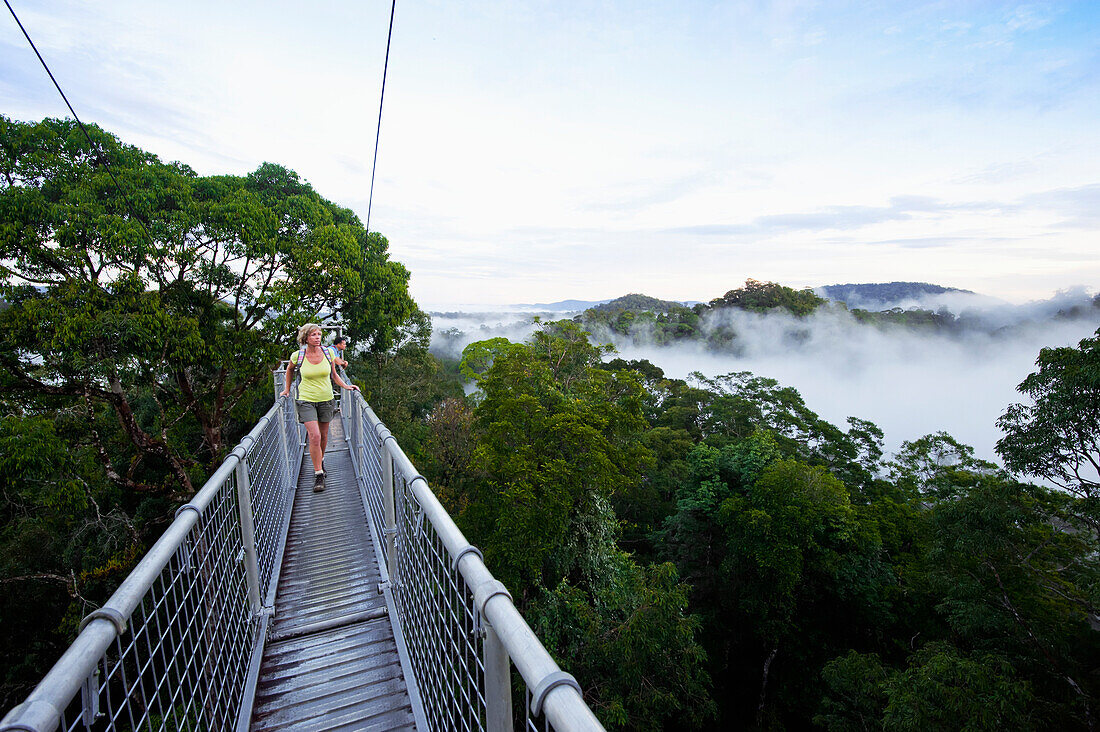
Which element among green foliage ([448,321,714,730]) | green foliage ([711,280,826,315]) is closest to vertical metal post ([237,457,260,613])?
green foliage ([448,321,714,730])

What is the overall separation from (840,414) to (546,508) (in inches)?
3885

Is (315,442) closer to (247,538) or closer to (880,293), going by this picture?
(247,538)

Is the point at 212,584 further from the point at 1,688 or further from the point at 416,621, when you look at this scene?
the point at 1,688

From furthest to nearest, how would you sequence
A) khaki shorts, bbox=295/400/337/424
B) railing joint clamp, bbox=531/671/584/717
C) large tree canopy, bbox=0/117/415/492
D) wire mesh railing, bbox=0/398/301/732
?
large tree canopy, bbox=0/117/415/492
khaki shorts, bbox=295/400/337/424
wire mesh railing, bbox=0/398/301/732
railing joint clamp, bbox=531/671/584/717

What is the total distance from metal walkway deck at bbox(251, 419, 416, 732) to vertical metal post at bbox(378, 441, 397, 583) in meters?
0.22

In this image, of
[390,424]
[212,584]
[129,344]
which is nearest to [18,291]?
[129,344]

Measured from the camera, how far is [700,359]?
7644cm

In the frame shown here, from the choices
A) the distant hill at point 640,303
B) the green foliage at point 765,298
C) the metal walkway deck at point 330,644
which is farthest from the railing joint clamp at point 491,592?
the distant hill at point 640,303

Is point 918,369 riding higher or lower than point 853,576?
lower

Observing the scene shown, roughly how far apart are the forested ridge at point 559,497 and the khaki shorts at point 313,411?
4.99m

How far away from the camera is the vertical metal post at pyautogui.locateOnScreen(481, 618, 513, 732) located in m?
1.17

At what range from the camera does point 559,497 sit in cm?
998

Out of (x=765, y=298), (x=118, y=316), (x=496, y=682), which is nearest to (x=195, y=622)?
(x=496, y=682)

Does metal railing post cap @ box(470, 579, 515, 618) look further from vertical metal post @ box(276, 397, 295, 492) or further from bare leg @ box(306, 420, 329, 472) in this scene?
bare leg @ box(306, 420, 329, 472)
